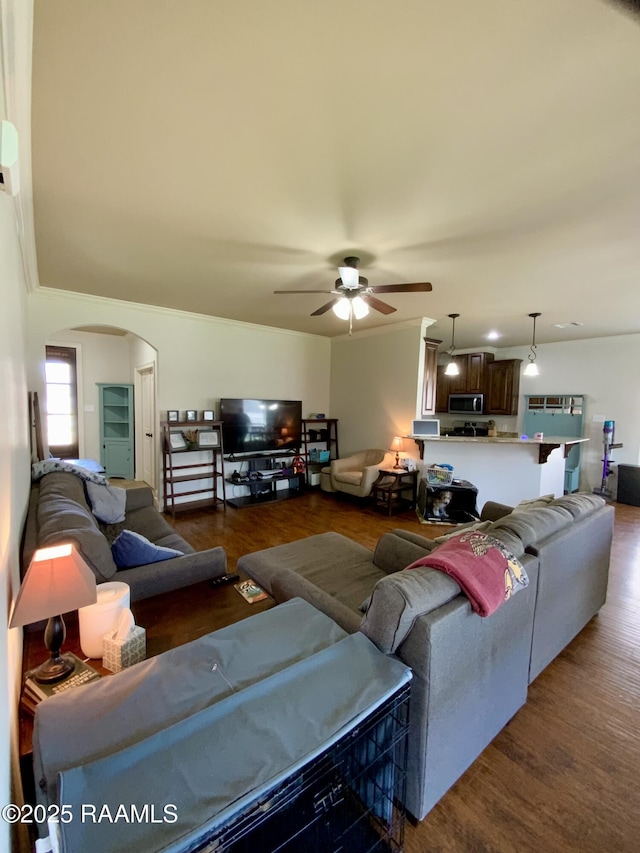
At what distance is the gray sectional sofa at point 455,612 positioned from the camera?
124 cm

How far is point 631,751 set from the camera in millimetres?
1663

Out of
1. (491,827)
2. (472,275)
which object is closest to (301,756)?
(491,827)

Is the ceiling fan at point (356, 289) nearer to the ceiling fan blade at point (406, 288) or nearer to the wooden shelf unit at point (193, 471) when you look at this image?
the ceiling fan blade at point (406, 288)

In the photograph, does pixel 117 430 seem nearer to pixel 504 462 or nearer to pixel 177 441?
pixel 177 441

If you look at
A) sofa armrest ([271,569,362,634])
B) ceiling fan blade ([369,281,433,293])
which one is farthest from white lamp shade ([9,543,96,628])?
ceiling fan blade ([369,281,433,293])

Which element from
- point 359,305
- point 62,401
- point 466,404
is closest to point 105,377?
point 62,401

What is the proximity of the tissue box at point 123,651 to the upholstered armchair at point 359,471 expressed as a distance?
13.7 feet

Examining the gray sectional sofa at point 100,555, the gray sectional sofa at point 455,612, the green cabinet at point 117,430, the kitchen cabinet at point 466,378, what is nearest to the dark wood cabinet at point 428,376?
the kitchen cabinet at point 466,378

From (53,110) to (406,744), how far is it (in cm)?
285

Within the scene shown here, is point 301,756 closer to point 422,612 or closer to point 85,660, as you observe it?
point 422,612

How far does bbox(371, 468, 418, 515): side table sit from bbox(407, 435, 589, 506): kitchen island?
0.42m

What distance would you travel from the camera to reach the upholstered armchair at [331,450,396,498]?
5.29m

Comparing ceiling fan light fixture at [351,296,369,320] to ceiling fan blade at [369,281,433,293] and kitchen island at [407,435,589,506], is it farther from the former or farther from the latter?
kitchen island at [407,435,589,506]

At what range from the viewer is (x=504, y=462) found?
181 inches
